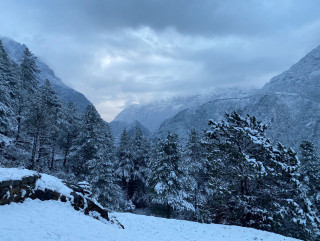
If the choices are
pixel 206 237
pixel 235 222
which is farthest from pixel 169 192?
pixel 206 237

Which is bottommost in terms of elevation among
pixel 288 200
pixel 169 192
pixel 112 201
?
pixel 112 201

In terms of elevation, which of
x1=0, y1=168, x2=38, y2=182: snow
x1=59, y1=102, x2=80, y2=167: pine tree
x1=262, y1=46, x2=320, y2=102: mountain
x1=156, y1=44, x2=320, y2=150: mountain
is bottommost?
x1=0, y1=168, x2=38, y2=182: snow

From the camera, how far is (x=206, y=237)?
14.0 metres

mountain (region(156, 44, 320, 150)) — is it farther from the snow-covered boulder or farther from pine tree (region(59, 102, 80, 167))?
the snow-covered boulder

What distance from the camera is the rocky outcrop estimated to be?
8781 mm

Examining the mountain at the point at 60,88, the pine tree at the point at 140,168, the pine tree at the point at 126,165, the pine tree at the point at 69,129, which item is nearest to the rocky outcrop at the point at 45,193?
the pine tree at the point at 69,129

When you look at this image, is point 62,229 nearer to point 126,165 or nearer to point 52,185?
point 52,185

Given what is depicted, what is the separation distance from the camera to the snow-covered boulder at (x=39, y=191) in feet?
29.0

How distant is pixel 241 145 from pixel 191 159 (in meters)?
10.1

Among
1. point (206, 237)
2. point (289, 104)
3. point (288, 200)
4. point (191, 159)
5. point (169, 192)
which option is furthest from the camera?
point (289, 104)

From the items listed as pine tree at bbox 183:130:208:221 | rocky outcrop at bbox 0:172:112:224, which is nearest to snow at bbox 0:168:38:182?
rocky outcrop at bbox 0:172:112:224

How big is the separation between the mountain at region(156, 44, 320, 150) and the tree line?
1198 inches

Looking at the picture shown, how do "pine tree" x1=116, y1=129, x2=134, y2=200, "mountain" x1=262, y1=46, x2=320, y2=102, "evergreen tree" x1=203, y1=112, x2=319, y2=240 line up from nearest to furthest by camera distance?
1. "evergreen tree" x1=203, y1=112, x2=319, y2=240
2. "pine tree" x1=116, y1=129, x2=134, y2=200
3. "mountain" x1=262, y1=46, x2=320, y2=102

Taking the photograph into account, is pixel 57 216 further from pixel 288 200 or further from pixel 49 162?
pixel 49 162
